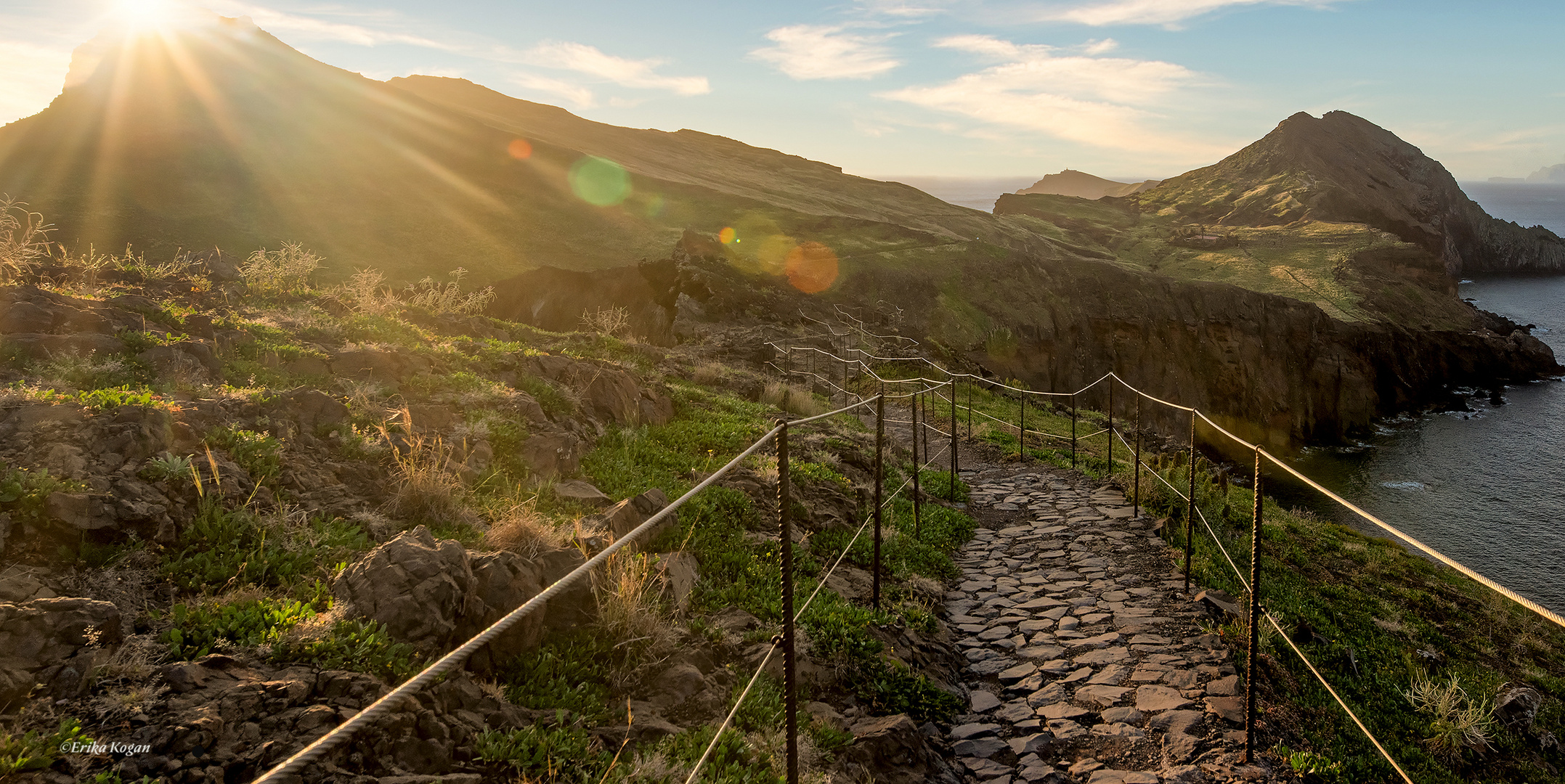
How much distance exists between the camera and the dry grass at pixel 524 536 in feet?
17.6

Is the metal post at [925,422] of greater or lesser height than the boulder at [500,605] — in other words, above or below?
below

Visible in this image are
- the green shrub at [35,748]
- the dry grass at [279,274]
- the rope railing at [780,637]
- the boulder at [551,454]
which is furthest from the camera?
the dry grass at [279,274]

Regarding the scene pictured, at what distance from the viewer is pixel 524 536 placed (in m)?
5.51

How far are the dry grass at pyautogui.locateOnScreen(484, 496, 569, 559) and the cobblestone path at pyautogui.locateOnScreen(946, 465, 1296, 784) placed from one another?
3.50m

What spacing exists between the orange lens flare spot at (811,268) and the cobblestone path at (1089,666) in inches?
1082

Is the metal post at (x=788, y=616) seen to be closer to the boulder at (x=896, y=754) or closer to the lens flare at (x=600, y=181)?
the boulder at (x=896, y=754)

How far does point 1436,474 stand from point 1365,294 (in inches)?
1247

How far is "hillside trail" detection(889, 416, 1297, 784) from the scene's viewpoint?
17.0 ft

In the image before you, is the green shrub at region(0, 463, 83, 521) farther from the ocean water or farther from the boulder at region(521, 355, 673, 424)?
the ocean water

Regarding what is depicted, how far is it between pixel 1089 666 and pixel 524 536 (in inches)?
204

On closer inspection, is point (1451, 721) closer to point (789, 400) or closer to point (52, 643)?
point (52, 643)

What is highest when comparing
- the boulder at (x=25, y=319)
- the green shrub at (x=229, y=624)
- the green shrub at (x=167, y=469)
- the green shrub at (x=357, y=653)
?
the boulder at (x=25, y=319)

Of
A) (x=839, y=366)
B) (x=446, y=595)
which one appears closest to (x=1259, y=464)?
(x=446, y=595)

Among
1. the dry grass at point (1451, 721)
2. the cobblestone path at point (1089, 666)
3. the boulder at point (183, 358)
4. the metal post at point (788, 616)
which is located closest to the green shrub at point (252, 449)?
the boulder at point (183, 358)
